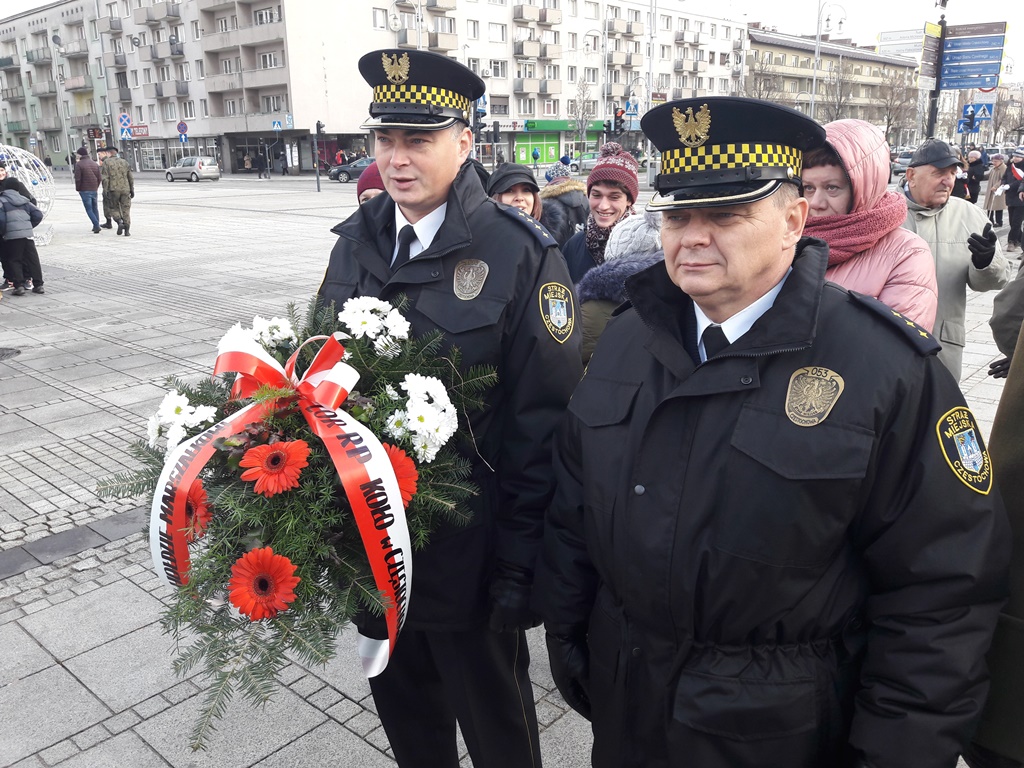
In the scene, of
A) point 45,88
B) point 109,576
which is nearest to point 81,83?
point 45,88

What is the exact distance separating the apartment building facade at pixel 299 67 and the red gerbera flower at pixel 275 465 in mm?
46093

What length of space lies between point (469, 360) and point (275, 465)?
0.67 meters

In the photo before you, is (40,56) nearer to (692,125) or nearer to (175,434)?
(175,434)

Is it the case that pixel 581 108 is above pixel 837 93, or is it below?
below

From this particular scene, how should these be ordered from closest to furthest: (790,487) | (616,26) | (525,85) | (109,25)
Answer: (790,487), (525,85), (109,25), (616,26)

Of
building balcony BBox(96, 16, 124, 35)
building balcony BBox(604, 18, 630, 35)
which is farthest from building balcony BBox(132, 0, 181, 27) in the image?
building balcony BBox(604, 18, 630, 35)

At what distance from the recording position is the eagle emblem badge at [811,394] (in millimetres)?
1526

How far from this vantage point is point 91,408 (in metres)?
6.71

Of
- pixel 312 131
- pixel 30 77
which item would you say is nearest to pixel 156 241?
pixel 312 131

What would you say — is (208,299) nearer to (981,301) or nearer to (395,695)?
(395,695)

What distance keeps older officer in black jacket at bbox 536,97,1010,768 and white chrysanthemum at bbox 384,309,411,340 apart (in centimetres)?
58

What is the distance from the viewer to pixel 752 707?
5.14 feet

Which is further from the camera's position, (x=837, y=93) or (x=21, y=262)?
(x=837, y=93)

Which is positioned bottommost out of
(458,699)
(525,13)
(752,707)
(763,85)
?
(458,699)
